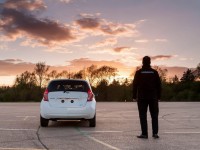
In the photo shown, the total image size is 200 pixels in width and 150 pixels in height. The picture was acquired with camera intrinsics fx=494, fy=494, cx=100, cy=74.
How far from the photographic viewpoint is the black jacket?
42.9ft

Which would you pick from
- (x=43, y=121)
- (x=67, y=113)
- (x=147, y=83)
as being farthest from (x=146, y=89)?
(x=43, y=121)

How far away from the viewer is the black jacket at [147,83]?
42.9 ft

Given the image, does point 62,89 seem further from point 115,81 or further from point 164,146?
point 115,81

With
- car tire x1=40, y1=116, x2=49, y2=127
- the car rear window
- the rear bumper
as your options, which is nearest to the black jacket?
the rear bumper

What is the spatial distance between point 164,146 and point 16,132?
5237 millimetres

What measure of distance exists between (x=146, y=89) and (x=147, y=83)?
0.17 metres

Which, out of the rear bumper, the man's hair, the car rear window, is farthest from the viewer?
the car rear window

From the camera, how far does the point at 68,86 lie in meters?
17.6

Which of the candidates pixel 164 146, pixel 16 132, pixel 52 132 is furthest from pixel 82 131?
pixel 164 146

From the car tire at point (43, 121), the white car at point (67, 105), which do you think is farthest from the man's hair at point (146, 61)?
the car tire at point (43, 121)

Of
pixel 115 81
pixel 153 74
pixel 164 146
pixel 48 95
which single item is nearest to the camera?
pixel 164 146

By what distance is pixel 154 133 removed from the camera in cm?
1324

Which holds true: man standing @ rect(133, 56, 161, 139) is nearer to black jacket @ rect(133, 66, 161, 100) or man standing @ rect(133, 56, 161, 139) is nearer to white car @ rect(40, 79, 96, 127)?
black jacket @ rect(133, 66, 161, 100)

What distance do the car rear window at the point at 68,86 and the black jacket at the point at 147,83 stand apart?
4.22 m
